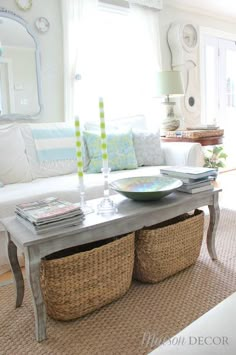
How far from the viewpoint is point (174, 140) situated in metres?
3.37

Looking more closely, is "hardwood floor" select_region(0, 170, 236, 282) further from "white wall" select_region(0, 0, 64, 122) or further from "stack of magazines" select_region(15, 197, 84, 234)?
"white wall" select_region(0, 0, 64, 122)

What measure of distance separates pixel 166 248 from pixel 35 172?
50.6 inches

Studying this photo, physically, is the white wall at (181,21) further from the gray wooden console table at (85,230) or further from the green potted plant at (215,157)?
the gray wooden console table at (85,230)

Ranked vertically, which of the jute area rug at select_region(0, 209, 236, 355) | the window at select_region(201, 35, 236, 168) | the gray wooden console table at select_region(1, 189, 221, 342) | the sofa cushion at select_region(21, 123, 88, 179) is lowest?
the jute area rug at select_region(0, 209, 236, 355)

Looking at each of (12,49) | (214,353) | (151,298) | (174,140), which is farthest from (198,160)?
(214,353)

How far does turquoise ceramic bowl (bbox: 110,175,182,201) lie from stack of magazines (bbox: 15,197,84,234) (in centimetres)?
34

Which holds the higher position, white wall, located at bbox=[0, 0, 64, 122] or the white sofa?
white wall, located at bbox=[0, 0, 64, 122]

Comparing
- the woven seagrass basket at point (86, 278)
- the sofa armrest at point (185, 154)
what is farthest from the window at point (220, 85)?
the woven seagrass basket at point (86, 278)

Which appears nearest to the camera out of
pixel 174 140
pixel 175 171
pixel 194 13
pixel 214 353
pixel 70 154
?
pixel 214 353

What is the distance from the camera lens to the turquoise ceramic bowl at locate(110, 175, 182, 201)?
1640 millimetres

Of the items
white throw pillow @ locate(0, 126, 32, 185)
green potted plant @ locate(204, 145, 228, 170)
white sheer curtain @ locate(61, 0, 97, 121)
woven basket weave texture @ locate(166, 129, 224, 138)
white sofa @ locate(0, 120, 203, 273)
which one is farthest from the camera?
green potted plant @ locate(204, 145, 228, 170)

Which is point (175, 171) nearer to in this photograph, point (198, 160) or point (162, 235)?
point (162, 235)

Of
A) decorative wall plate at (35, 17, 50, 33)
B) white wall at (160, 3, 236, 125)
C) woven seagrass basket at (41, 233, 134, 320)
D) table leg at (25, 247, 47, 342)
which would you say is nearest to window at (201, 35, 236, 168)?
white wall at (160, 3, 236, 125)

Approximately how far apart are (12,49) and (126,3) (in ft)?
4.70
